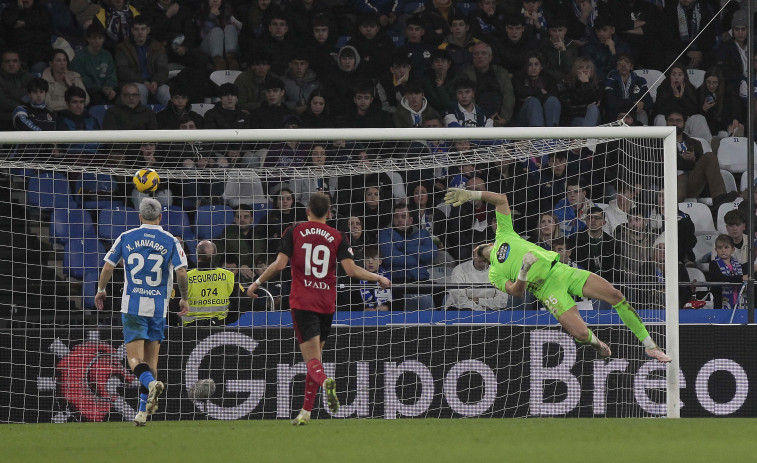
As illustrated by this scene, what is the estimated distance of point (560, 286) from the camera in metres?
10.5

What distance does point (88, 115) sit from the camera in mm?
14336

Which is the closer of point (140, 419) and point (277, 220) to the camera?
point (140, 419)

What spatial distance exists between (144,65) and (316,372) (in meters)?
7.31

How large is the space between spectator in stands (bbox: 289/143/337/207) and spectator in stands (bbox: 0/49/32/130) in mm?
4012

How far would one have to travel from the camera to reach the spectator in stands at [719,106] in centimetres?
1547

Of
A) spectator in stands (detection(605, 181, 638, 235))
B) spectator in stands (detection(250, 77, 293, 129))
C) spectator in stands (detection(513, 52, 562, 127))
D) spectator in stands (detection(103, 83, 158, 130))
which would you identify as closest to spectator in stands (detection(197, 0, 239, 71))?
spectator in stands (detection(250, 77, 293, 129))

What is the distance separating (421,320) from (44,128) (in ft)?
18.0

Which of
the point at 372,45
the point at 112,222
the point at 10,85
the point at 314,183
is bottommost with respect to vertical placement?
the point at 112,222

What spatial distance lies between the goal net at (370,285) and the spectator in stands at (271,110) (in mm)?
1804

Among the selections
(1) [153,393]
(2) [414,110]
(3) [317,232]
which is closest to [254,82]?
(2) [414,110]

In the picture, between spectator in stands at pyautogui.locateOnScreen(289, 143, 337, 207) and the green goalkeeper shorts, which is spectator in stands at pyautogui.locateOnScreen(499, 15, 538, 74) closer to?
spectator in stands at pyautogui.locateOnScreen(289, 143, 337, 207)

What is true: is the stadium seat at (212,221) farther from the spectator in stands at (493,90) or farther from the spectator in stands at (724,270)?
the spectator in stands at (724,270)

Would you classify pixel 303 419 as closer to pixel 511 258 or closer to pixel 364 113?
pixel 511 258

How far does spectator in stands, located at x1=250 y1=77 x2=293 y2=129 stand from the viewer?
47.3ft
